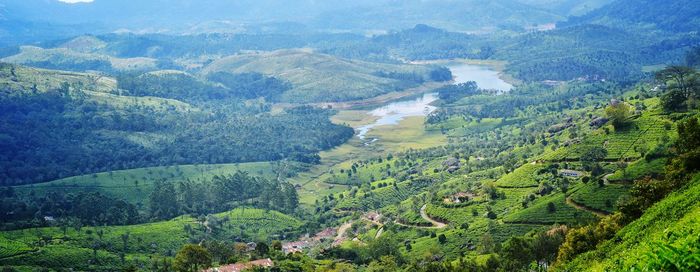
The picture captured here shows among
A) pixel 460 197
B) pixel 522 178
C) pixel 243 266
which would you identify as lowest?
pixel 243 266

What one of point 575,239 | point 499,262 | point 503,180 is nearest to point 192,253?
point 499,262

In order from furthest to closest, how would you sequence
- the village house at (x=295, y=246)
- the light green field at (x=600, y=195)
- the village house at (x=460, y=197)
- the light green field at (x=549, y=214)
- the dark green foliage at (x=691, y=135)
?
1. the village house at (x=295, y=246)
2. the village house at (x=460, y=197)
3. the light green field at (x=549, y=214)
4. the light green field at (x=600, y=195)
5. the dark green foliage at (x=691, y=135)

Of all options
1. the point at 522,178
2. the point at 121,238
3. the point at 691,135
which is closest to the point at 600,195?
the point at 522,178

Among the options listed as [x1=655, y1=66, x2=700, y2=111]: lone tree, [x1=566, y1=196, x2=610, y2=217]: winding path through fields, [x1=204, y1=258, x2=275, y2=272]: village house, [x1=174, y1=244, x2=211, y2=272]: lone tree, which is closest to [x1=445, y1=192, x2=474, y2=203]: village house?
[x1=566, y1=196, x2=610, y2=217]: winding path through fields

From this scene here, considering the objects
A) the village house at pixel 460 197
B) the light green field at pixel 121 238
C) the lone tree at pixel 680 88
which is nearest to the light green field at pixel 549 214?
the village house at pixel 460 197

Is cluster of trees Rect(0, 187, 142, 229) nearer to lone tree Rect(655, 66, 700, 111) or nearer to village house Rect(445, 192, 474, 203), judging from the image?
village house Rect(445, 192, 474, 203)

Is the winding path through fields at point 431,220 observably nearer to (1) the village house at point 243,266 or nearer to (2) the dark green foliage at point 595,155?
(2) the dark green foliage at point 595,155

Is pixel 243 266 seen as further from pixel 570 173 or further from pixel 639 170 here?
pixel 639 170

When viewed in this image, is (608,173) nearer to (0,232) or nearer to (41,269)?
(41,269)

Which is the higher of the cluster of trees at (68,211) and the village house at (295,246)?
the cluster of trees at (68,211)
